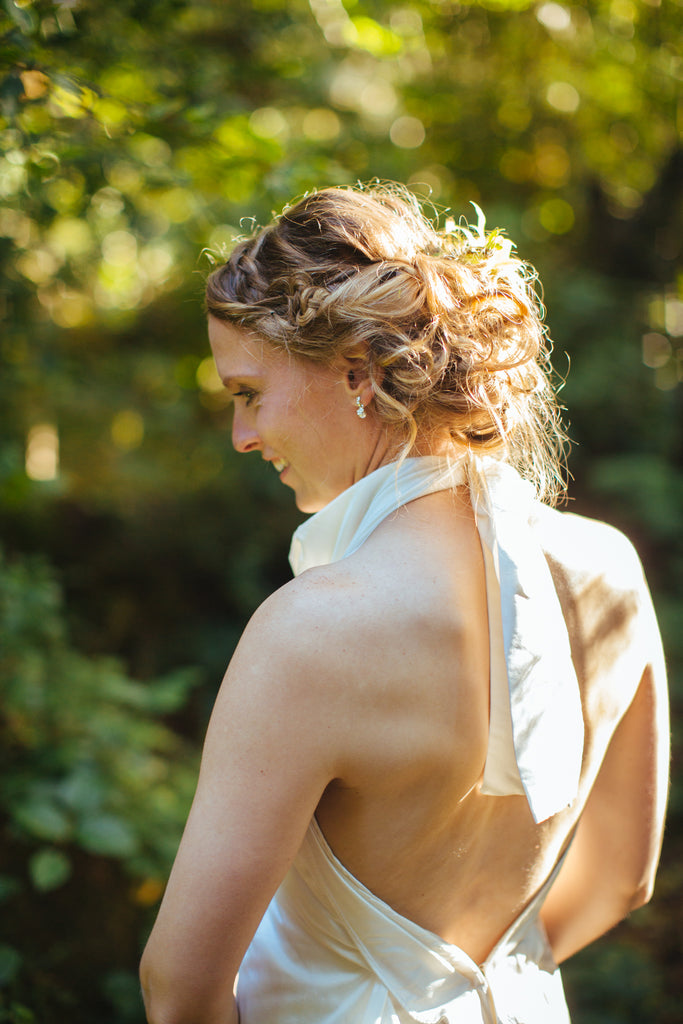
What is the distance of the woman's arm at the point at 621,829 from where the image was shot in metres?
1.46

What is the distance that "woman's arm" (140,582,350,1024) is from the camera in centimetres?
94

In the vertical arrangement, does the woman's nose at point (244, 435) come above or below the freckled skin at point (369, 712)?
above

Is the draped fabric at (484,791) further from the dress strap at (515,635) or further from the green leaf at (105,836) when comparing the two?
the green leaf at (105,836)

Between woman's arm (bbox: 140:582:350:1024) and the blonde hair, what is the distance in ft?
1.44

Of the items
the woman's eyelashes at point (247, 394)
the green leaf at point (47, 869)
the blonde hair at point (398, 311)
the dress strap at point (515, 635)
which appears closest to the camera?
the dress strap at point (515, 635)

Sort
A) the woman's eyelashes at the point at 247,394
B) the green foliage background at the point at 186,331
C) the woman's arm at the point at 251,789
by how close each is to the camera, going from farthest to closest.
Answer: the green foliage background at the point at 186,331 → the woman's eyelashes at the point at 247,394 → the woman's arm at the point at 251,789

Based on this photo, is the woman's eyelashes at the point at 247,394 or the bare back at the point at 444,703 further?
the woman's eyelashes at the point at 247,394

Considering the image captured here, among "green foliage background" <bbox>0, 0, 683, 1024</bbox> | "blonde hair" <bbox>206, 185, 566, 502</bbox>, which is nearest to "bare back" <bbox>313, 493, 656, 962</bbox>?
"blonde hair" <bbox>206, 185, 566, 502</bbox>

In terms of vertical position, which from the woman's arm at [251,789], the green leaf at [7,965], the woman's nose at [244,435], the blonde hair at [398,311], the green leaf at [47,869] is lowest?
the green leaf at [7,965]

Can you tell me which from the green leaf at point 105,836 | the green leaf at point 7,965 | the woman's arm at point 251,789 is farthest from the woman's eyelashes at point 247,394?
the green leaf at point 105,836

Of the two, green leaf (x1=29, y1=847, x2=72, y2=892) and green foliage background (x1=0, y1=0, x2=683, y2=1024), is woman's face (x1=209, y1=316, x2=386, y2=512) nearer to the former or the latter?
green foliage background (x1=0, y1=0, x2=683, y2=1024)

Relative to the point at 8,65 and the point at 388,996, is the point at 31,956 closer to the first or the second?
the point at 388,996

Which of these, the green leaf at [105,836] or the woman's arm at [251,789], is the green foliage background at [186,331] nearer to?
the green leaf at [105,836]

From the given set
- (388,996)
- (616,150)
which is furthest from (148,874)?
(616,150)
